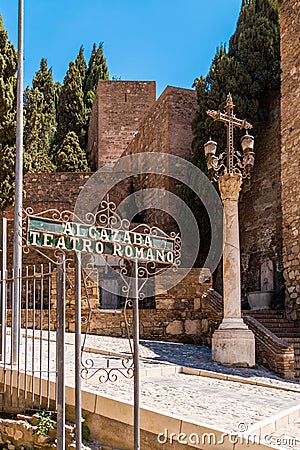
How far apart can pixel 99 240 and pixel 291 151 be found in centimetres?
954

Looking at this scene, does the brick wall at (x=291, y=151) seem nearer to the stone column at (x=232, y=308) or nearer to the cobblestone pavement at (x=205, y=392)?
the stone column at (x=232, y=308)

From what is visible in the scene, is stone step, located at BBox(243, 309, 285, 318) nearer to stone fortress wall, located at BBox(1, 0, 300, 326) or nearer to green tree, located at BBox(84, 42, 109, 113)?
stone fortress wall, located at BBox(1, 0, 300, 326)

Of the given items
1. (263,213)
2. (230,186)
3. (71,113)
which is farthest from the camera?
(71,113)

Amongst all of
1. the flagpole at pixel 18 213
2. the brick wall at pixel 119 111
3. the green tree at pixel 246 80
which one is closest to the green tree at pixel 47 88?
the brick wall at pixel 119 111

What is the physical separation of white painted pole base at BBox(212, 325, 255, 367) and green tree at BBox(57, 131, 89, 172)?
15806 millimetres

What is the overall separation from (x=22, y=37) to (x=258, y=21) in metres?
11.7

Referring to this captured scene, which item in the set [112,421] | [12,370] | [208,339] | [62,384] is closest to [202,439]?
[112,421]

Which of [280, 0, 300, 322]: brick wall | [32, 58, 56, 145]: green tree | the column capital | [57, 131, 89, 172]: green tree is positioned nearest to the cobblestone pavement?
the column capital

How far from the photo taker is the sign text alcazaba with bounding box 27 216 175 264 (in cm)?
381

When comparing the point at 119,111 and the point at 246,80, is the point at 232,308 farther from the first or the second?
the point at 119,111

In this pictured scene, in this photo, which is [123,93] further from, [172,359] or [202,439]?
[202,439]

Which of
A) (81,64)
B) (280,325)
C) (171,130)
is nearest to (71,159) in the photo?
(171,130)

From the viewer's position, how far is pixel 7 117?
43.5ft

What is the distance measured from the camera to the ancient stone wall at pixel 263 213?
15727 mm
